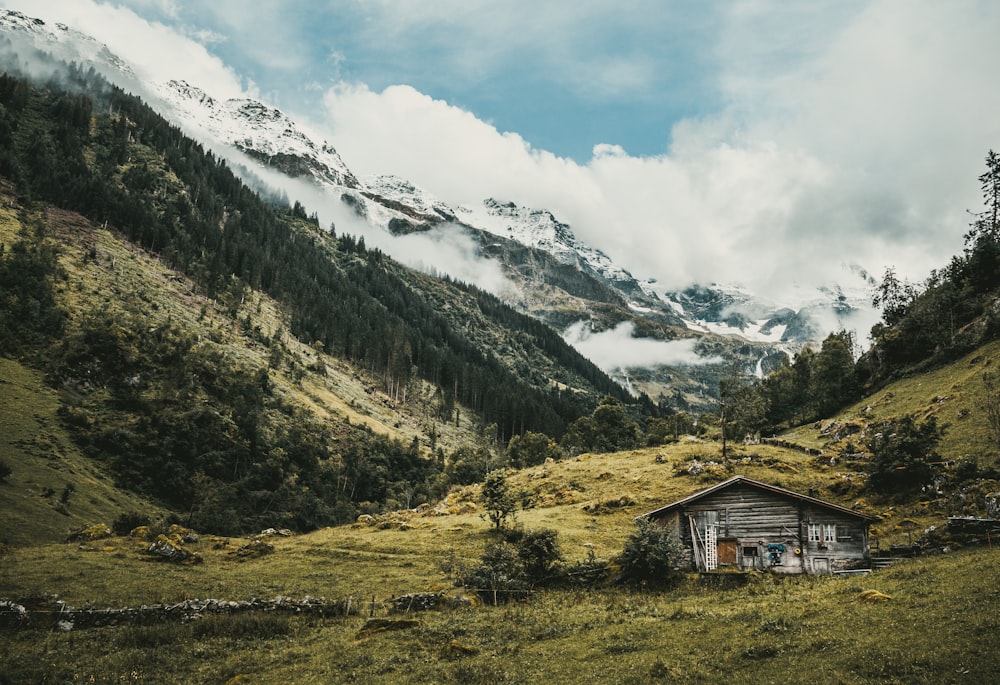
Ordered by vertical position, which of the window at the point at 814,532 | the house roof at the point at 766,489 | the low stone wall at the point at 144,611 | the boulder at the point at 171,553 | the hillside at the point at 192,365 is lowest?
the low stone wall at the point at 144,611

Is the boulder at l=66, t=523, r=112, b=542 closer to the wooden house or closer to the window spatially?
the wooden house

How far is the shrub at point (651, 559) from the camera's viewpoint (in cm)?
3875

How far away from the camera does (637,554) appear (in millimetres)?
39156

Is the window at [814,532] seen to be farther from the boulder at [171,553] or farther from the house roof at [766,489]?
the boulder at [171,553]

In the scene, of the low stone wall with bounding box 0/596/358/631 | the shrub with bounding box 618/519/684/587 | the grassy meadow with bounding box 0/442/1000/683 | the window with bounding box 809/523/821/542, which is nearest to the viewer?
the grassy meadow with bounding box 0/442/1000/683

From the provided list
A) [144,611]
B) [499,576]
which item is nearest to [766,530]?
[499,576]

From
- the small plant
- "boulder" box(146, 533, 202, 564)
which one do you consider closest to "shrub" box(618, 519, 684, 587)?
the small plant

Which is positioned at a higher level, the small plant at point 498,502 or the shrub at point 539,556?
the small plant at point 498,502

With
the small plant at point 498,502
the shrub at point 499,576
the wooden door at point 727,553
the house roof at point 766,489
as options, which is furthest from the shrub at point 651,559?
the small plant at point 498,502

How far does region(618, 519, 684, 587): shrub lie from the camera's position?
127 feet

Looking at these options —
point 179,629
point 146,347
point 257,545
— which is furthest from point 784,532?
point 146,347

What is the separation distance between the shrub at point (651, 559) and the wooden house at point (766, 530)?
8.57ft

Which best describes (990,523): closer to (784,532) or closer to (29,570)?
(784,532)

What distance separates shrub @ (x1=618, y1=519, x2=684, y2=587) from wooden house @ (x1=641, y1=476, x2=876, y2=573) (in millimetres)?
2611
